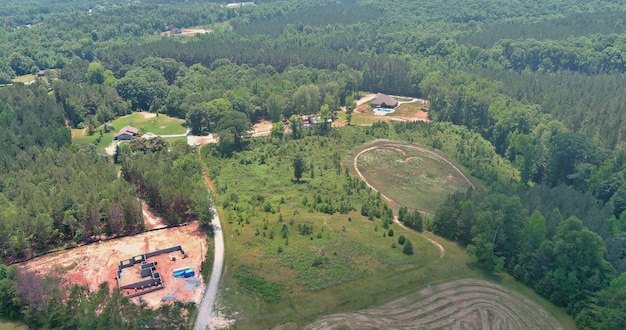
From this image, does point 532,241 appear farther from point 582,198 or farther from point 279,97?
point 279,97

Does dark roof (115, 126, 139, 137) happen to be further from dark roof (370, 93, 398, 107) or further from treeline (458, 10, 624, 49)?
treeline (458, 10, 624, 49)

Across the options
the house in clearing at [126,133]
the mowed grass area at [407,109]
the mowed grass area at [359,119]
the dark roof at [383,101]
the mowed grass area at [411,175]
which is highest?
the house in clearing at [126,133]

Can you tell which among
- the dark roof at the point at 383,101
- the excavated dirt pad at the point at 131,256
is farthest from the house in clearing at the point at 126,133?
the dark roof at the point at 383,101

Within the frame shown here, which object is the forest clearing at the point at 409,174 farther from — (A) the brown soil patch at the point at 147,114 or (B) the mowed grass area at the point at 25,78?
(B) the mowed grass area at the point at 25,78

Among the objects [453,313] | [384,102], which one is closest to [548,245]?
[453,313]

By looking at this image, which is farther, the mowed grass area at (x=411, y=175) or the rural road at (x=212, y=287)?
the mowed grass area at (x=411, y=175)

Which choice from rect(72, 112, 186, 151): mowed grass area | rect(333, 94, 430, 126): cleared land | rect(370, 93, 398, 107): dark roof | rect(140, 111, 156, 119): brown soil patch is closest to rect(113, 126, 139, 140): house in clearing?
rect(72, 112, 186, 151): mowed grass area
